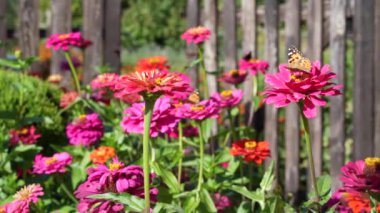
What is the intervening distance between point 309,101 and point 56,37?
175 cm

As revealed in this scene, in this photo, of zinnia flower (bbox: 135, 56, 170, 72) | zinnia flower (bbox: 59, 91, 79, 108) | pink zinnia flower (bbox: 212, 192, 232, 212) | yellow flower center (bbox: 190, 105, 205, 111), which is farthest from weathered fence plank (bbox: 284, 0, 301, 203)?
yellow flower center (bbox: 190, 105, 205, 111)

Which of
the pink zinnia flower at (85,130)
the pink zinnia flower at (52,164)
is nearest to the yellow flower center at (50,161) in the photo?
the pink zinnia flower at (52,164)

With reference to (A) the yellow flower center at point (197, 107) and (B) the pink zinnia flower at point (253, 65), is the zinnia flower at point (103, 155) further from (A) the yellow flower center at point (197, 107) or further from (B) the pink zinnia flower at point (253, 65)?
(B) the pink zinnia flower at point (253, 65)

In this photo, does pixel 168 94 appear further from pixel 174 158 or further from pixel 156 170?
pixel 174 158

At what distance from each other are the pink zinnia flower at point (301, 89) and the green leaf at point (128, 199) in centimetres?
34

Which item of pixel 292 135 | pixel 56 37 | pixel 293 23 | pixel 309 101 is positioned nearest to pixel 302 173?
pixel 292 135

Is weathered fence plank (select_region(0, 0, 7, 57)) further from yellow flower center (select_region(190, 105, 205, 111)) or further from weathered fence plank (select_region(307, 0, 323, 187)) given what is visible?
yellow flower center (select_region(190, 105, 205, 111))

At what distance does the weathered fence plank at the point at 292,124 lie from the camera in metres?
2.96

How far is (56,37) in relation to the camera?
282cm

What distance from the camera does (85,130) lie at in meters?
2.37

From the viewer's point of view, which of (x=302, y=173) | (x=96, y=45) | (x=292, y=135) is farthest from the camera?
(x=302, y=173)

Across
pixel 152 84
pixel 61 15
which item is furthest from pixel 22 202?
pixel 61 15

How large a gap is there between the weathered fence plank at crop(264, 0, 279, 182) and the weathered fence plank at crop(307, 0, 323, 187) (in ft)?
0.53

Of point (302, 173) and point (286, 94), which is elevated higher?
point (286, 94)
